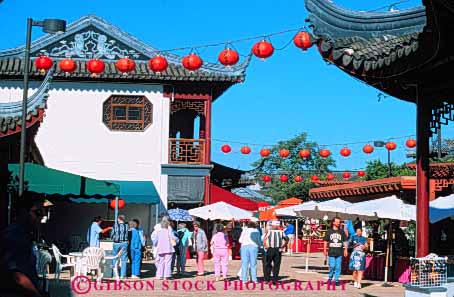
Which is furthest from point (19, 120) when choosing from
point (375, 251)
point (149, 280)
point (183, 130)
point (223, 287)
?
point (183, 130)

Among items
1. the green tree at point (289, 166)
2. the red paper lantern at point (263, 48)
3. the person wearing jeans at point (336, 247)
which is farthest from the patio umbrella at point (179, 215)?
the green tree at point (289, 166)

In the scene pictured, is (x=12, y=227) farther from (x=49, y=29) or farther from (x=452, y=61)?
(x=49, y=29)

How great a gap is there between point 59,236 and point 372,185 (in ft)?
39.5

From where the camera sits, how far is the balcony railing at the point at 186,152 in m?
32.0

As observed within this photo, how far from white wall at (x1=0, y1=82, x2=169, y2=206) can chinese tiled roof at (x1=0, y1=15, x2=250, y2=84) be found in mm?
638

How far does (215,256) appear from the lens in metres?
20.3

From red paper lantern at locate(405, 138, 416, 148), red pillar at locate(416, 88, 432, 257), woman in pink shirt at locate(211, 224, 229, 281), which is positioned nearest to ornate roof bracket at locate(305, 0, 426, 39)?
red pillar at locate(416, 88, 432, 257)

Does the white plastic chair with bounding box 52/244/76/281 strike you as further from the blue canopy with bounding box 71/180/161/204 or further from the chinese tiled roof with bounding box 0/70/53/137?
the blue canopy with bounding box 71/180/161/204

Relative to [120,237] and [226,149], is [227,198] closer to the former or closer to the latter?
[226,149]

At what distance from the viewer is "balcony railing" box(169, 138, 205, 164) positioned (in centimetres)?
3197

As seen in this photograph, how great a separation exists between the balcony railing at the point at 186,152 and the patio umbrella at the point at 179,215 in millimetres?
2109

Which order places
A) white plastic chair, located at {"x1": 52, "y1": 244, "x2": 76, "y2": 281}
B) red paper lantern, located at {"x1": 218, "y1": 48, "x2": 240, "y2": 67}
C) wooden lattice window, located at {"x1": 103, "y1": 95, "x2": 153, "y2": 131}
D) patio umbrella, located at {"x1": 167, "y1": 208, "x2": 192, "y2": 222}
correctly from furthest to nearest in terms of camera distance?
wooden lattice window, located at {"x1": 103, "y1": 95, "x2": 153, "y2": 131} → patio umbrella, located at {"x1": 167, "y1": 208, "x2": 192, "y2": 222} → red paper lantern, located at {"x1": 218, "y1": 48, "x2": 240, "y2": 67} → white plastic chair, located at {"x1": 52, "y1": 244, "x2": 76, "y2": 281}

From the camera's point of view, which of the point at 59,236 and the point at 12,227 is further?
the point at 59,236

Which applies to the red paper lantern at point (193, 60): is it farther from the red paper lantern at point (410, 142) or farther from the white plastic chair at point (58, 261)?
the red paper lantern at point (410, 142)
